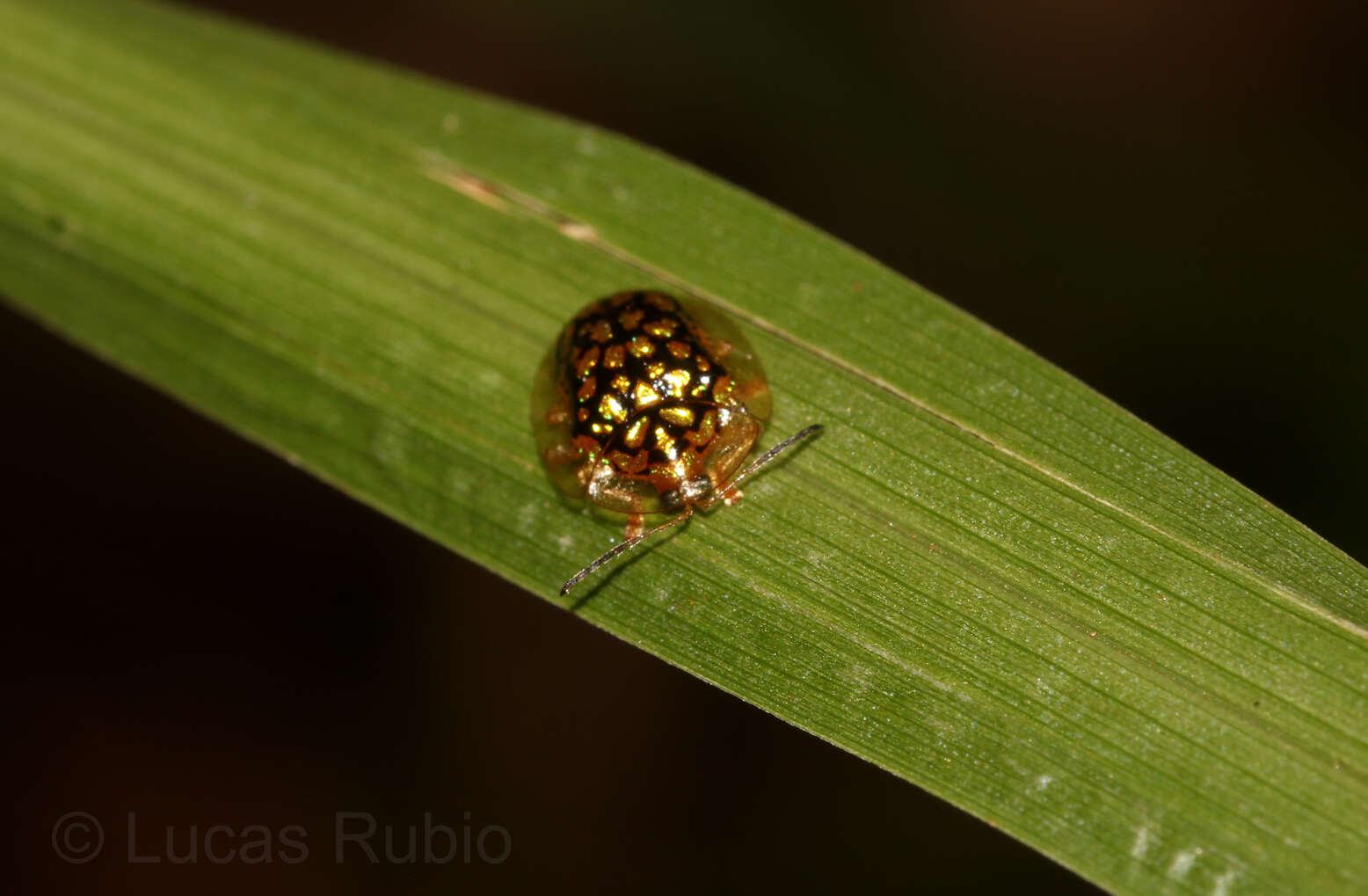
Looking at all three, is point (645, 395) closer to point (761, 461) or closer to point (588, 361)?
point (588, 361)

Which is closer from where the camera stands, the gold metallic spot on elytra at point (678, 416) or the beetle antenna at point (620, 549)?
the beetle antenna at point (620, 549)

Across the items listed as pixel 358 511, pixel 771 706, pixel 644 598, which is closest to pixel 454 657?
pixel 358 511

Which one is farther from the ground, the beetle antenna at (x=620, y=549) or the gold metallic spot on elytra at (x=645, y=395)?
the gold metallic spot on elytra at (x=645, y=395)

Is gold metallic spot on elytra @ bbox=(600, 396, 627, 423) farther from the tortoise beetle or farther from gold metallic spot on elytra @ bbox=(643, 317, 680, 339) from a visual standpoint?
gold metallic spot on elytra @ bbox=(643, 317, 680, 339)

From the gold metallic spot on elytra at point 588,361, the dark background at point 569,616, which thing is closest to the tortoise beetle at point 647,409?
the gold metallic spot on elytra at point 588,361

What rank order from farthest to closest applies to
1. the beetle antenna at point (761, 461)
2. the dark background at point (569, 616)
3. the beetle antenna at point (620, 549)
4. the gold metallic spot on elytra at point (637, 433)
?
the dark background at point (569, 616), the gold metallic spot on elytra at point (637, 433), the beetle antenna at point (761, 461), the beetle antenna at point (620, 549)

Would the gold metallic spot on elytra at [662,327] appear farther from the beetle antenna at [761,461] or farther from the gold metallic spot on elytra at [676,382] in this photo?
the beetle antenna at [761,461]

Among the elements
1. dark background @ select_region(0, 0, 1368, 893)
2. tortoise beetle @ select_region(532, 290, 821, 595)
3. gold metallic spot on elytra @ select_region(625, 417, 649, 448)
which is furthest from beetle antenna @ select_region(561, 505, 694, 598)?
dark background @ select_region(0, 0, 1368, 893)

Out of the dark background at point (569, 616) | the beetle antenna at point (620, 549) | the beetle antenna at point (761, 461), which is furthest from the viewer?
the dark background at point (569, 616)
